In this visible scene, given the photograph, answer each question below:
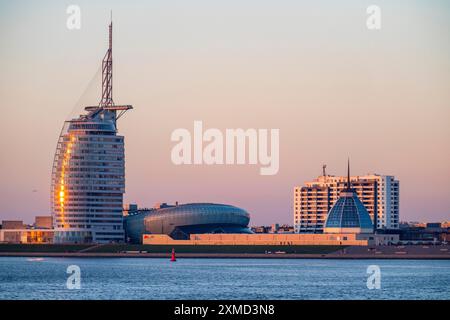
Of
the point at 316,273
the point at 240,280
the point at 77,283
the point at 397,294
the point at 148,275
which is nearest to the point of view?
the point at 397,294

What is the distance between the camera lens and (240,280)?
13912cm

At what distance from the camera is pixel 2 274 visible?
6186 inches

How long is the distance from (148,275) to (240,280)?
1685 centimetres

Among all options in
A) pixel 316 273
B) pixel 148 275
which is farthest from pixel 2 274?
pixel 316 273

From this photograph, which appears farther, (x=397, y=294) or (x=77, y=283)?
(x=77, y=283)
